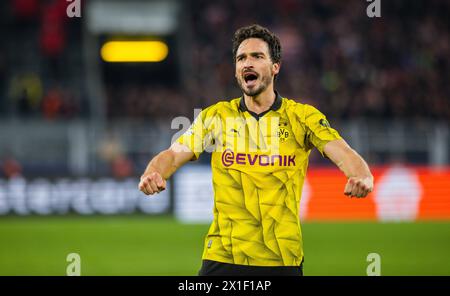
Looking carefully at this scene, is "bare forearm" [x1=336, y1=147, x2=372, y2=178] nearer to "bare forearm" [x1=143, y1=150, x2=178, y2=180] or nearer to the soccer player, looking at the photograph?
the soccer player

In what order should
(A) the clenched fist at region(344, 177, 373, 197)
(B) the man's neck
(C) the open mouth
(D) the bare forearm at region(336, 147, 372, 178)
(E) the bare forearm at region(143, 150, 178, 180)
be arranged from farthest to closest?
(B) the man's neck, (C) the open mouth, (E) the bare forearm at region(143, 150, 178, 180), (D) the bare forearm at region(336, 147, 372, 178), (A) the clenched fist at region(344, 177, 373, 197)

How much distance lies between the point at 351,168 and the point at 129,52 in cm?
2191

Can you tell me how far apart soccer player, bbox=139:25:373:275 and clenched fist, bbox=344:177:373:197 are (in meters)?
0.32

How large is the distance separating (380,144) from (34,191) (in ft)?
24.6

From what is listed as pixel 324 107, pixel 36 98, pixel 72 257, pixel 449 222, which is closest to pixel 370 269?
pixel 72 257

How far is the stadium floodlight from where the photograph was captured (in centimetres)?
2627

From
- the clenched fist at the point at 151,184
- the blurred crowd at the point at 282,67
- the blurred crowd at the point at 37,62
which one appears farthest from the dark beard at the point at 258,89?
the blurred crowd at the point at 37,62

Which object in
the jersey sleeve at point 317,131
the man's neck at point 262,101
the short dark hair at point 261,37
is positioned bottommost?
the jersey sleeve at point 317,131

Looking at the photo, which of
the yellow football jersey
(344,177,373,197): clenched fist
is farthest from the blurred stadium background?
(344,177,373,197): clenched fist

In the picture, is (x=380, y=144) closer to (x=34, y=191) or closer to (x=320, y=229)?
(x=320, y=229)

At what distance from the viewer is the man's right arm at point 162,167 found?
15.9ft

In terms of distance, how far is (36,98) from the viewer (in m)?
22.9

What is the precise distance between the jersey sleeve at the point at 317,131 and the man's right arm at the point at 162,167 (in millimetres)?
677

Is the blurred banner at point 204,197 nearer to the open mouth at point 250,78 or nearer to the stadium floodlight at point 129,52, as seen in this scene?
the stadium floodlight at point 129,52
